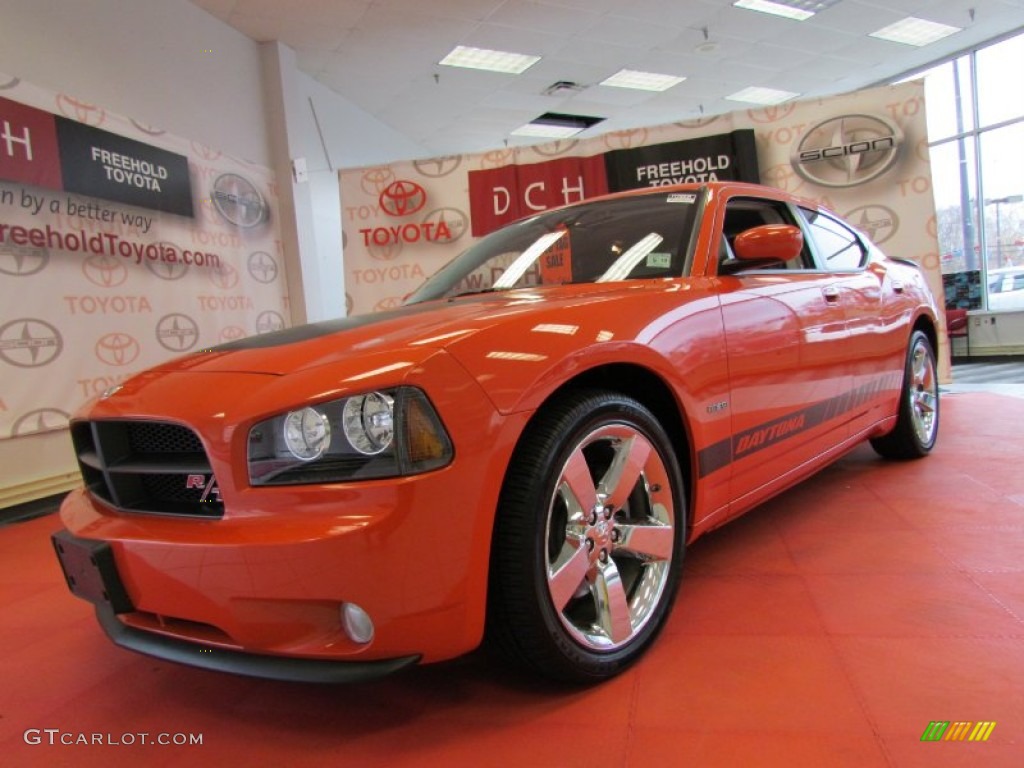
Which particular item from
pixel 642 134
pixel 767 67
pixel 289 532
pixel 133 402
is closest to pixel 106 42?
pixel 642 134

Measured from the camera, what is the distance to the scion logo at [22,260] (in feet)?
12.5

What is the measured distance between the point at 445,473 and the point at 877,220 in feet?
19.3

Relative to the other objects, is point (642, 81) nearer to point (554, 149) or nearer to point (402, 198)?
point (554, 149)

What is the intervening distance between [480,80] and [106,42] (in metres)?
5.05

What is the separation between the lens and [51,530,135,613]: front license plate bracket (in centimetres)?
128

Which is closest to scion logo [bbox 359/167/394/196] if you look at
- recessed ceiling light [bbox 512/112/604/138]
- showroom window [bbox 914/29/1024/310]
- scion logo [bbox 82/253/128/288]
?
scion logo [bbox 82/253/128/288]

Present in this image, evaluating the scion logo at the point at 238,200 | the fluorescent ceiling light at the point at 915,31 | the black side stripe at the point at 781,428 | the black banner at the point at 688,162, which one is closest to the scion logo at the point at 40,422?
the scion logo at the point at 238,200

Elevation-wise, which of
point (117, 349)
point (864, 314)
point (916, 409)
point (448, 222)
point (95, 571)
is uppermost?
point (448, 222)

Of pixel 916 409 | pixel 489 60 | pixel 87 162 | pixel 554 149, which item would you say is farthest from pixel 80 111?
pixel 916 409

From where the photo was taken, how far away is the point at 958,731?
1233 millimetres

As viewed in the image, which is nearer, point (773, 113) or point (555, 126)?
point (773, 113)

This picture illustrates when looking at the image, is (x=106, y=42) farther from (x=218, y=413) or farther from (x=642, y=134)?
(x=218, y=413)

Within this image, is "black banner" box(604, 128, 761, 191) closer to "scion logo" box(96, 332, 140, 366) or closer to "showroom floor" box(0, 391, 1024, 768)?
"scion logo" box(96, 332, 140, 366)

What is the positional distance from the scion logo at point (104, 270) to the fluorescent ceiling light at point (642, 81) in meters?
7.14
